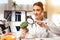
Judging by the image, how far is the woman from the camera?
115cm

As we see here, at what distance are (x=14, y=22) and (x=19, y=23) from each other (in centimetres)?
5

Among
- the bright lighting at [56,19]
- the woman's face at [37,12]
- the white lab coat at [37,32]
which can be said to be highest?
the woman's face at [37,12]

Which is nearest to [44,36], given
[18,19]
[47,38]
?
[47,38]

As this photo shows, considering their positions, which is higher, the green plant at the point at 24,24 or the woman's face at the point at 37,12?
the woman's face at the point at 37,12

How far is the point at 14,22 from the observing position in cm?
114

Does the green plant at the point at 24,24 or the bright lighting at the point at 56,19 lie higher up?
the bright lighting at the point at 56,19

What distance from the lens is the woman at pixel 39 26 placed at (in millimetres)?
1146

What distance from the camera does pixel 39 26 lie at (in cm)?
116

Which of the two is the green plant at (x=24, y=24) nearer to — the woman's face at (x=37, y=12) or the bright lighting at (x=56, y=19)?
the woman's face at (x=37, y=12)

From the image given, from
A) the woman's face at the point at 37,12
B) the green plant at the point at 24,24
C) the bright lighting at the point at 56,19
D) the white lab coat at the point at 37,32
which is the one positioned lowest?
the white lab coat at the point at 37,32

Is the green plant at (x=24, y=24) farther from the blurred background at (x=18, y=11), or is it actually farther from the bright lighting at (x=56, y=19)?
the bright lighting at (x=56, y=19)

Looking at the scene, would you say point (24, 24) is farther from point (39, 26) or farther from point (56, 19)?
point (56, 19)

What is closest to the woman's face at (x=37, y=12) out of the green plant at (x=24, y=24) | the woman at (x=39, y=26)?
the woman at (x=39, y=26)

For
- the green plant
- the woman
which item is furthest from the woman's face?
the green plant
